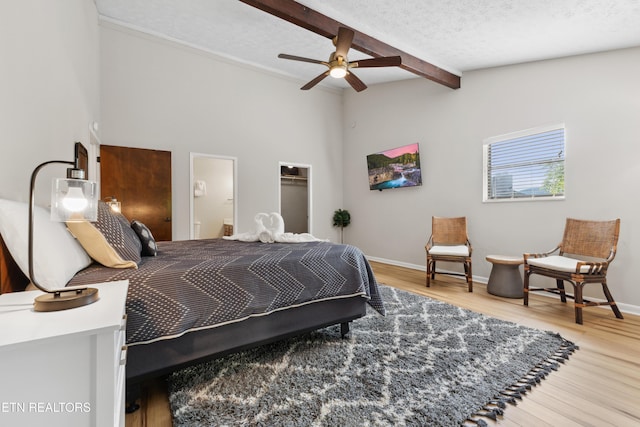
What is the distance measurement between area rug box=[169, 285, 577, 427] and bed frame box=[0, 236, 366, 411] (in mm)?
184

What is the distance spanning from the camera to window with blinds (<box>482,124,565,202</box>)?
140 inches

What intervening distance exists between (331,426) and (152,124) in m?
4.55

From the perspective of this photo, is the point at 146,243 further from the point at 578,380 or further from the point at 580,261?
the point at 580,261

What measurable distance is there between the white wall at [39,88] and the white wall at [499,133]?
451cm

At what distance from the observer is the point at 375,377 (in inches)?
71.9

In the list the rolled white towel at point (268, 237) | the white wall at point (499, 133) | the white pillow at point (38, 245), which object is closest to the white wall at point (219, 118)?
the white wall at point (499, 133)

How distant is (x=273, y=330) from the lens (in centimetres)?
198

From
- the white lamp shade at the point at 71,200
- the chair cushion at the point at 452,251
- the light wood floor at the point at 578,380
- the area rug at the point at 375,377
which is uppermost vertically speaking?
the white lamp shade at the point at 71,200

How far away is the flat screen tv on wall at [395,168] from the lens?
502cm

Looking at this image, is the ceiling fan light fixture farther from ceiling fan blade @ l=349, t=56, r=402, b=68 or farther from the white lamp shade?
the white lamp shade

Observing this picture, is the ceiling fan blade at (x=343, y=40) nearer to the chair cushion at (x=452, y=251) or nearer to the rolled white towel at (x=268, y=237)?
the rolled white towel at (x=268, y=237)

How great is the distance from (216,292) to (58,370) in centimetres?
100

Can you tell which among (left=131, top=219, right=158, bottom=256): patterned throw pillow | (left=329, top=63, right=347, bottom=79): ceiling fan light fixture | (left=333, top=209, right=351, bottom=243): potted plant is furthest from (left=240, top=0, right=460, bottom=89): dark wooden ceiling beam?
(left=333, top=209, right=351, bottom=243): potted plant

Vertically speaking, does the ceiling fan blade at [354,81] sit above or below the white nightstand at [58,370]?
above
